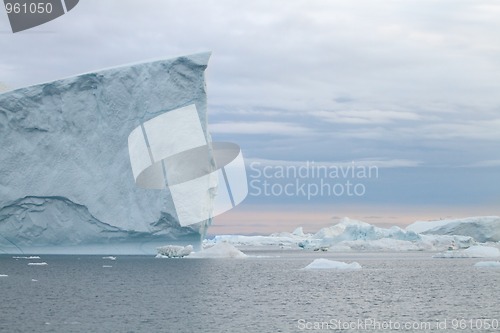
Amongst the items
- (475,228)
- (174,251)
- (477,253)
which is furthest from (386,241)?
(174,251)

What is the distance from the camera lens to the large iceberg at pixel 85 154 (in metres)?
38.9

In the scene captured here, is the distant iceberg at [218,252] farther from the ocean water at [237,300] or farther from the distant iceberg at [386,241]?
the distant iceberg at [386,241]

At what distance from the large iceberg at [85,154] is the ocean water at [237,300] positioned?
206 inches

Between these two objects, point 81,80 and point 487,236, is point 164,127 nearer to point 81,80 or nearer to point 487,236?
point 81,80

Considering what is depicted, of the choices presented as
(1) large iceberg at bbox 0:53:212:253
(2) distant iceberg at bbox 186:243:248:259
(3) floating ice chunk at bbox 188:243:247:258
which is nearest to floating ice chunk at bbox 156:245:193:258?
(1) large iceberg at bbox 0:53:212:253

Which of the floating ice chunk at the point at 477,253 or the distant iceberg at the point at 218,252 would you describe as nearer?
the distant iceberg at the point at 218,252

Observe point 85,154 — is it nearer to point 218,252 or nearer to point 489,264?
point 218,252

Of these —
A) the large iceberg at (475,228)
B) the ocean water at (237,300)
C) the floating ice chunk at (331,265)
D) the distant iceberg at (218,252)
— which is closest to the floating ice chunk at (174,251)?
the distant iceberg at (218,252)

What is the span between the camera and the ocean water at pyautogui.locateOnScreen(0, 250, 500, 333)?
1669 centimetres

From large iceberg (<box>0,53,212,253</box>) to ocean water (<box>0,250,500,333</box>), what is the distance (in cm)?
522

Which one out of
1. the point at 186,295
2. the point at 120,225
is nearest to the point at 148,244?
the point at 120,225

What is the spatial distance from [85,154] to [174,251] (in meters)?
7.41

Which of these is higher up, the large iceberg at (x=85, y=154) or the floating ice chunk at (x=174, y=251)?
the large iceberg at (x=85, y=154)

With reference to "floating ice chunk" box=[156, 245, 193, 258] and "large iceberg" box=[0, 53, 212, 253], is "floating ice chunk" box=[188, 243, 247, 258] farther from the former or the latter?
"large iceberg" box=[0, 53, 212, 253]
